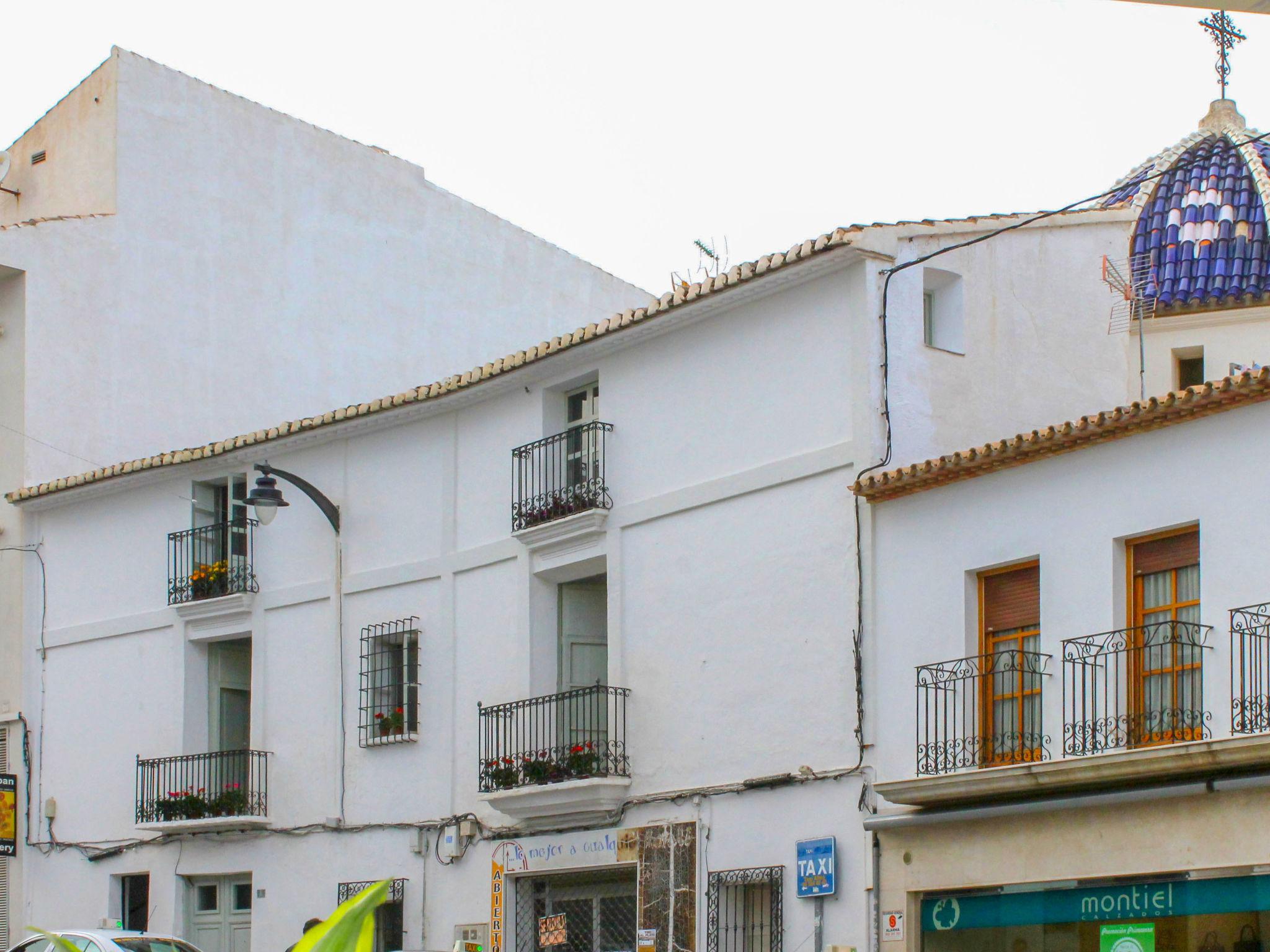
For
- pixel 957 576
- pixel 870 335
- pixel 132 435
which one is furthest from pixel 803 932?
pixel 132 435

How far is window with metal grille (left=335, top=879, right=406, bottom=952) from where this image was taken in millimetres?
19844

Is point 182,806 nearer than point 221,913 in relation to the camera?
Yes

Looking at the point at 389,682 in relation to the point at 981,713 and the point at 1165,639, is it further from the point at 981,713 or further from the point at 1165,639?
the point at 1165,639

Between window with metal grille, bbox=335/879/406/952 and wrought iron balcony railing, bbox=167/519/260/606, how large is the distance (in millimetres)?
3784

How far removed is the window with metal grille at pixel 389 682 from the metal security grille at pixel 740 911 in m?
4.52

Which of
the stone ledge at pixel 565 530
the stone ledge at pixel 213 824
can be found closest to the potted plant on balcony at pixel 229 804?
the stone ledge at pixel 213 824

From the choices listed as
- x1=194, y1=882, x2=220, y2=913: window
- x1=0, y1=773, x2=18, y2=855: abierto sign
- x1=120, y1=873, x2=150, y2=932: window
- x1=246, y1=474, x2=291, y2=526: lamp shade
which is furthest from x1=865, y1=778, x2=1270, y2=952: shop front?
x1=0, y1=773, x2=18, y2=855: abierto sign

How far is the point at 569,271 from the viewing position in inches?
1209

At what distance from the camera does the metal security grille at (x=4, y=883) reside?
23312 mm

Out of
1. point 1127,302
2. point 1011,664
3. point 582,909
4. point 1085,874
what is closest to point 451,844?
point 582,909

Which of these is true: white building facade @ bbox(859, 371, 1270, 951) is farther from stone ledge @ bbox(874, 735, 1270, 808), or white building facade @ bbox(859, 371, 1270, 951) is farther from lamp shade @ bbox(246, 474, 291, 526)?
lamp shade @ bbox(246, 474, 291, 526)

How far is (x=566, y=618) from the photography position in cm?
1950

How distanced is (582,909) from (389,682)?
136 inches

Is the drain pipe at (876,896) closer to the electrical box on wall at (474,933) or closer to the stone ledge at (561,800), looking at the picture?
the stone ledge at (561,800)
